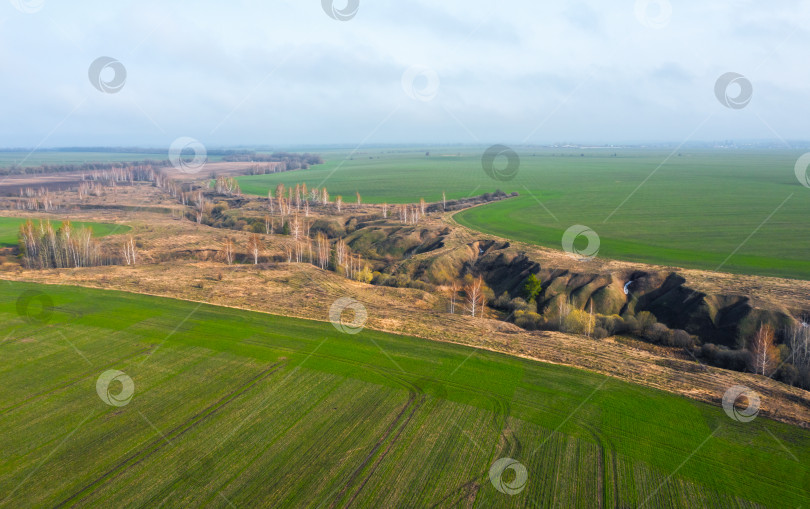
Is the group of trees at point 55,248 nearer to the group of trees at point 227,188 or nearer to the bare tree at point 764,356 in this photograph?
the group of trees at point 227,188

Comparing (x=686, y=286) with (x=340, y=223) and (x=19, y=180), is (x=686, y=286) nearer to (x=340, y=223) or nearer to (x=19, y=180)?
(x=340, y=223)

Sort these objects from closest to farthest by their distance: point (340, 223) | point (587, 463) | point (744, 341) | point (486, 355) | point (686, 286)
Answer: point (587, 463) < point (486, 355) < point (744, 341) < point (686, 286) < point (340, 223)

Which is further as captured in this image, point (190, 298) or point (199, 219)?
point (199, 219)

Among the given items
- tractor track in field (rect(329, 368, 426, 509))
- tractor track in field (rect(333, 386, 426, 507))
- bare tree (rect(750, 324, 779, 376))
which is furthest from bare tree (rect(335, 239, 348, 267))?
bare tree (rect(750, 324, 779, 376))

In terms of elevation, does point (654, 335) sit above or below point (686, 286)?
below

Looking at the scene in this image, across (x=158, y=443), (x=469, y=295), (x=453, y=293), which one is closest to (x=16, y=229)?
(x=453, y=293)

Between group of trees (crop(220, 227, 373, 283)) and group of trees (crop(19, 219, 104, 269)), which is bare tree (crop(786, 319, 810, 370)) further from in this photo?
group of trees (crop(19, 219, 104, 269))

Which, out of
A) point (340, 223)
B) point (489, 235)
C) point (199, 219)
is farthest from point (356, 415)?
point (199, 219)

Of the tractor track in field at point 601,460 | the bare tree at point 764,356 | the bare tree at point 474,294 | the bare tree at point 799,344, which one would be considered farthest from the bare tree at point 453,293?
the bare tree at point 799,344
